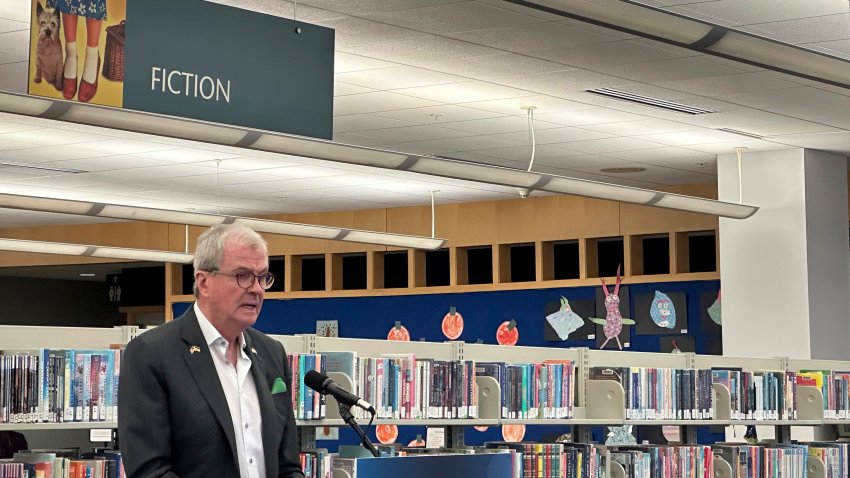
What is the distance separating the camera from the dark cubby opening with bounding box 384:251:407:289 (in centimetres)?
1516

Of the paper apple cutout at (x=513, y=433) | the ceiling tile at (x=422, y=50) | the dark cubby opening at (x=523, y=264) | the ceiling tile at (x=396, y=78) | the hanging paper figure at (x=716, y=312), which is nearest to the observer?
the ceiling tile at (x=422, y=50)

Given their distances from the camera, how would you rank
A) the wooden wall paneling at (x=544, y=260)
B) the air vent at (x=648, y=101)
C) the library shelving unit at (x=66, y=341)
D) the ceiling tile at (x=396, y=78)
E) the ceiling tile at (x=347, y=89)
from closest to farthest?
the library shelving unit at (x=66, y=341), the ceiling tile at (x=396, y=78), the ceiling tile at (x=347, y=89), the air vent at (x=648, y=101), the wooden wall paneling at (x=544, y=260)

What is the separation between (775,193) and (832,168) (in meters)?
0.58

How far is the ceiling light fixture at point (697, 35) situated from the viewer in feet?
15.4

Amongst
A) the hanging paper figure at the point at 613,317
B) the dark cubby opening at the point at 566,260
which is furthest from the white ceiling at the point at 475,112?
the hanging paper figure at the point at 613,317

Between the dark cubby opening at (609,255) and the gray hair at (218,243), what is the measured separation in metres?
11.0

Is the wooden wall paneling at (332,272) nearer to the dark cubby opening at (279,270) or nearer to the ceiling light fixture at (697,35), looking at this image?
the dark cubby opening at (279,270)

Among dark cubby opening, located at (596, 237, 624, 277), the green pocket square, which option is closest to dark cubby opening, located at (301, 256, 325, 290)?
dark cubby opening, located at (596, 237, 624, 277)

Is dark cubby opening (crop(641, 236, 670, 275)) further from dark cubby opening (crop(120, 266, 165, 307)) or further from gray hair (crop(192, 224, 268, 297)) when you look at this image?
gray hair (crop(192, 224, 268, 297))

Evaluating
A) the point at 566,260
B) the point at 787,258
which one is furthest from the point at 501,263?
the point at 787,258

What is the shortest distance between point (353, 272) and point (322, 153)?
823 centimetres

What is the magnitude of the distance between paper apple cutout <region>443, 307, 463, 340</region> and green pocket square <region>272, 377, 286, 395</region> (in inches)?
446

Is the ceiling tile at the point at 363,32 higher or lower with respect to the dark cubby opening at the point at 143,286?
higher

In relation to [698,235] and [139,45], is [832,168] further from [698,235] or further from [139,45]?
[139,45]
